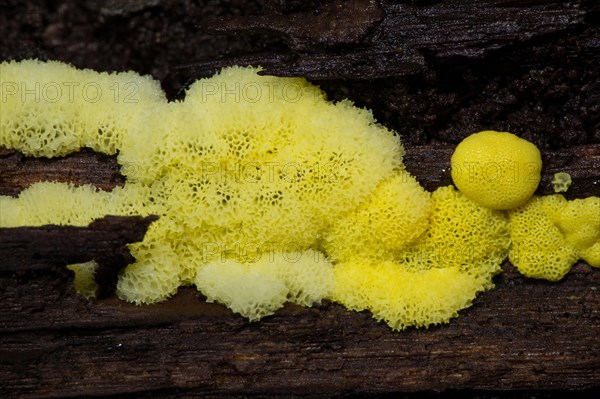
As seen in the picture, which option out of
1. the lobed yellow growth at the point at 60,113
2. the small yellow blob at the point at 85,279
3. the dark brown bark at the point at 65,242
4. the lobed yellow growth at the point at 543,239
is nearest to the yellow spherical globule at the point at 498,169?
the lobed yellow growth at the point at 543,239

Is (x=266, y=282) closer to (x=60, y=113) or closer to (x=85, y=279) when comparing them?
(x=85, y=279)

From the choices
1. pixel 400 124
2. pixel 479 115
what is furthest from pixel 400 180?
pixel 479 115

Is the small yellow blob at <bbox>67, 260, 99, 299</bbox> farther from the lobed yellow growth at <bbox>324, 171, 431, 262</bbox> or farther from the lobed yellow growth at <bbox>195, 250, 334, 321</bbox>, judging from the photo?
the lobed yellow growth at <bbox>324, 171, 431, 262</bbox>

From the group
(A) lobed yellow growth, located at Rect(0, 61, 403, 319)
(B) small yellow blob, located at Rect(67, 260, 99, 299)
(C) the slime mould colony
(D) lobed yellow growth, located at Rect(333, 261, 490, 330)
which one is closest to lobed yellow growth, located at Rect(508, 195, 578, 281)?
(C) the slime mould colony

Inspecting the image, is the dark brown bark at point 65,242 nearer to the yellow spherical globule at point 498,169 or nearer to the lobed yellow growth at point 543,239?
the yellow spherical globule at point 498,169

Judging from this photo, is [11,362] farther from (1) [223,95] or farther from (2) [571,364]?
(2) [571,364]

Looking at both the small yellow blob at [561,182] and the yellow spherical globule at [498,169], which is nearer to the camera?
the yellow spherical globule at [498,169]
